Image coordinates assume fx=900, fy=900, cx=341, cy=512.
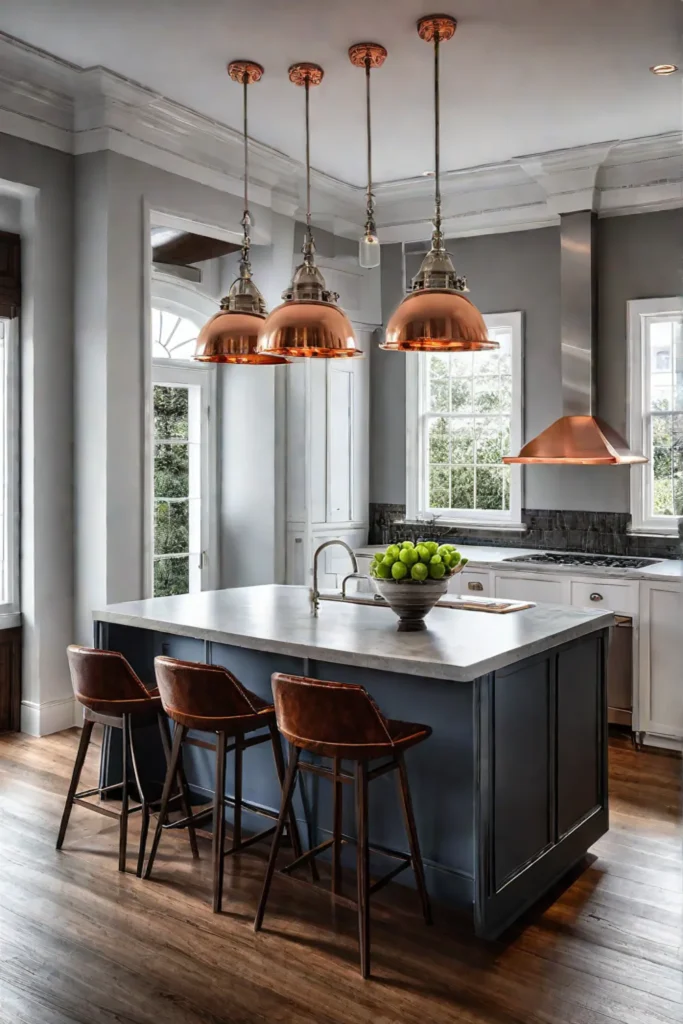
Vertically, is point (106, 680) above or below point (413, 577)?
below

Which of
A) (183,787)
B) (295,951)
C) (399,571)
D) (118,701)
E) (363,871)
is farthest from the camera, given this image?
(183,787)

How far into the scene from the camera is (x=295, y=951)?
9.59ft

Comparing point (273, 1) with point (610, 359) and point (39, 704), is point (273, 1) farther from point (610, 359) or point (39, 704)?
Result: point (39, 704)

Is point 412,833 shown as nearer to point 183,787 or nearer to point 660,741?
point 183,787

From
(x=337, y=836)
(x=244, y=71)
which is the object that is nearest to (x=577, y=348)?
(x=244, y=71)

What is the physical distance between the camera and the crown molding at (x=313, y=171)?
4887mm

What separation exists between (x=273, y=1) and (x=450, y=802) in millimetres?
3508

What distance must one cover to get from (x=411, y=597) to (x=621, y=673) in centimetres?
246

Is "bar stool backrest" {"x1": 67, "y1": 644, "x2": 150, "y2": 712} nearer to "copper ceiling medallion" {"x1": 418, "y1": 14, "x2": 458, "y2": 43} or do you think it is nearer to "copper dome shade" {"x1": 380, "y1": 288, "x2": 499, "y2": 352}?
"copper dome shade" {"x1": 380, "y1": 288, "x2": 499, "y2": 352}

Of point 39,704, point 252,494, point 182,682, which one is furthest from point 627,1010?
point 252,494

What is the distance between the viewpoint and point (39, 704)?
17.1 ft

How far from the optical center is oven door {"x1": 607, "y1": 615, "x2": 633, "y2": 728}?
532 cm

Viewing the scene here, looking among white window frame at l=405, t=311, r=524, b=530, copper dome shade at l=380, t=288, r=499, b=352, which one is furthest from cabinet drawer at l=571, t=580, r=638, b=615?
copper dome shade at l=380, t=288, r=499, b=352

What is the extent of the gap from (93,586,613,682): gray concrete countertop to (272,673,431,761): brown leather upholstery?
21 cm
